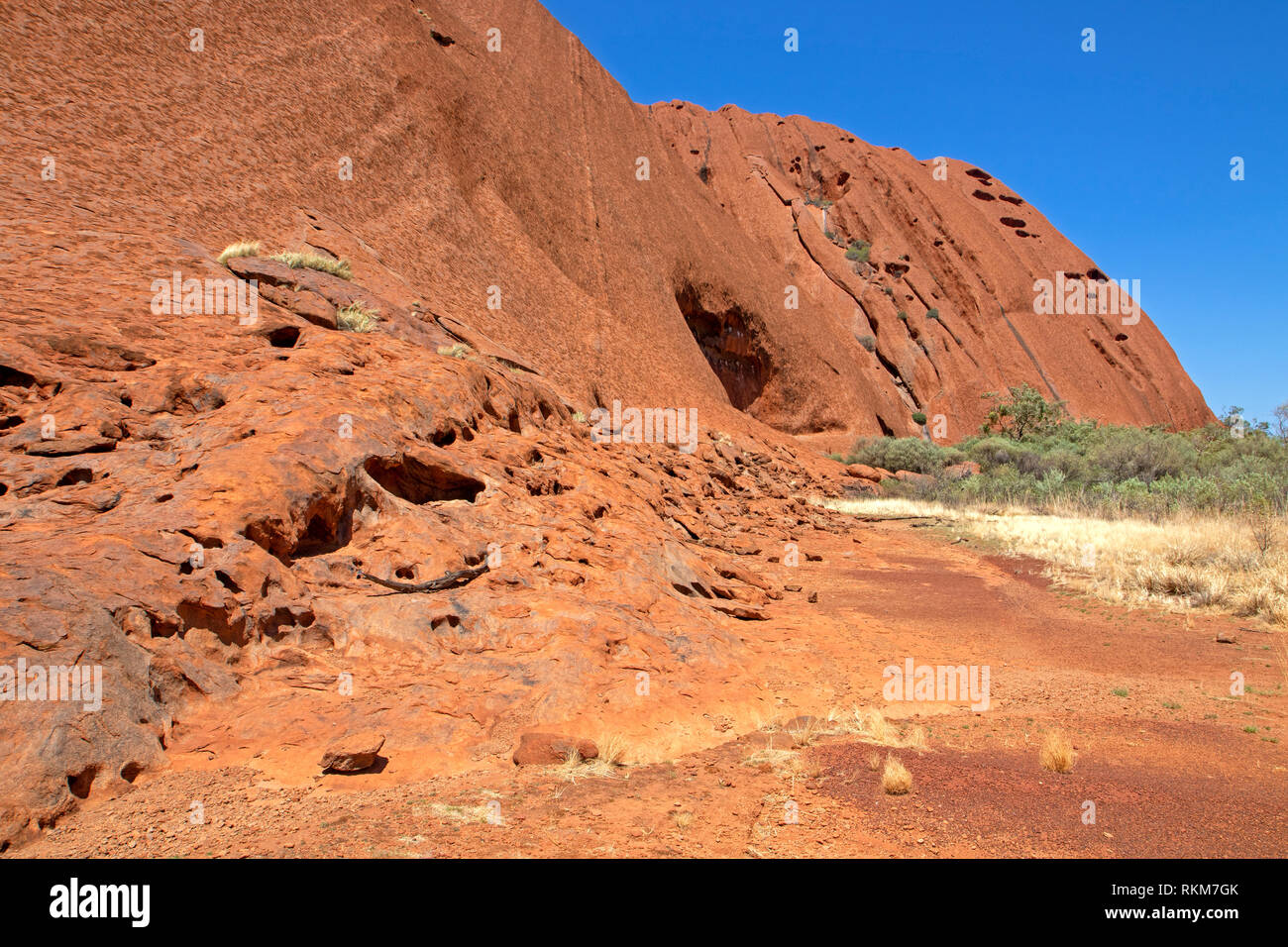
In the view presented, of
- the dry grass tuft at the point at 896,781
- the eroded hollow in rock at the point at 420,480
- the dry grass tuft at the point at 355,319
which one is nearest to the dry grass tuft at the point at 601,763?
the dry grass tuft at the point at 896,781

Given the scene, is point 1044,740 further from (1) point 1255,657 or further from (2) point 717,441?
(2) point 717,441

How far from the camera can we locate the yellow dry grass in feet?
30.7

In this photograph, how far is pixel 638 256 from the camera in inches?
1011

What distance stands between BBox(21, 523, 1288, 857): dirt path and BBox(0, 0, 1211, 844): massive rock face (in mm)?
486

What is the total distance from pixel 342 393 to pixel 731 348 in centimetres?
2534

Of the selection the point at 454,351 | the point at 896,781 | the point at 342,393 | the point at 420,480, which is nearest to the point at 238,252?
the point at 454,351

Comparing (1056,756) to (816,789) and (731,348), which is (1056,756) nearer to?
(816,789)

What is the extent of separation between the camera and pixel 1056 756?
4.50 metres

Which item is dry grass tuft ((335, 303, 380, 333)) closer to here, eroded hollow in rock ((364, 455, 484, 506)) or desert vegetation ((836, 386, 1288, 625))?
eroded hollow in rock ((364, 455, 484, 506))

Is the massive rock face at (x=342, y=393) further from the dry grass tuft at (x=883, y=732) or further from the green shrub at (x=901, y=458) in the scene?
the green shrub at (x=901, y=458)

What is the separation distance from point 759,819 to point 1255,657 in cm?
647

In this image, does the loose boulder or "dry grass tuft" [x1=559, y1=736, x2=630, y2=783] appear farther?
"dry grass tuft" [x1=559, y1=736, x2=630, y2=783]

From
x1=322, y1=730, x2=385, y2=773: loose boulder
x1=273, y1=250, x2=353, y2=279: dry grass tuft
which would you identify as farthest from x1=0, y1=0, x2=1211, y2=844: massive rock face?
x1=273, y1=250, x2=353, y2=279: dry grass tuft

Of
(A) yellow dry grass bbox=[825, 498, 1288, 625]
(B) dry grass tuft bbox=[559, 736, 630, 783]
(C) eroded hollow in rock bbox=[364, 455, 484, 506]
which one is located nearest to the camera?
(B) dry grass tuft bbox=[559, 736, 630, 783]
